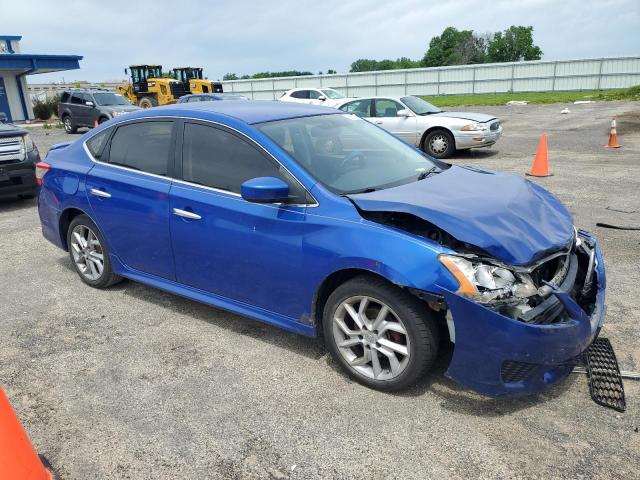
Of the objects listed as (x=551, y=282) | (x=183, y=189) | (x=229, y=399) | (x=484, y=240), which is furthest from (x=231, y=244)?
(x=551, y=282)

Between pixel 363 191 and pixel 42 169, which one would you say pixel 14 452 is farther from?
pixel 42 169

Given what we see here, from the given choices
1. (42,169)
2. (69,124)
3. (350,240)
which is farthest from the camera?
(69,124)

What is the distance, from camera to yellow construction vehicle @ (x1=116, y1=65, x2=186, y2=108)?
3022 cm

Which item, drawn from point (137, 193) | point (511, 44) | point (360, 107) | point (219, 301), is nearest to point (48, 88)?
point (360, 107)

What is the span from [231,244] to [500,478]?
2.13m

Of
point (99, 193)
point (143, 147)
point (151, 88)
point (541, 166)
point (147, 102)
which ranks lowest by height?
point (541, 166)

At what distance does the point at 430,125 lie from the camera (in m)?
12.6

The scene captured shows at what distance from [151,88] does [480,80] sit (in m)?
26.0

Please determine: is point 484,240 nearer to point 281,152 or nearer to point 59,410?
point 281,152

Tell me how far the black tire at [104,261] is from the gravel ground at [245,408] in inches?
4.2

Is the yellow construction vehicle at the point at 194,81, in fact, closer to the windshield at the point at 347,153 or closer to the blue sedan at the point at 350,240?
the blue sedan at the point at 350,240

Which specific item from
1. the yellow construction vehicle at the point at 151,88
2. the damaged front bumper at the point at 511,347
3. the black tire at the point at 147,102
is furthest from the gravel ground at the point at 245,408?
the yellow construction vehicle at the point at 151,88

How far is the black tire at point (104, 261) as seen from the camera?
468 cm

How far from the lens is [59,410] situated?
3.13m
